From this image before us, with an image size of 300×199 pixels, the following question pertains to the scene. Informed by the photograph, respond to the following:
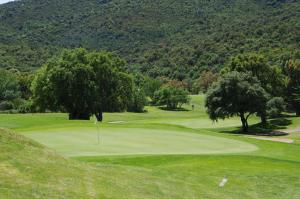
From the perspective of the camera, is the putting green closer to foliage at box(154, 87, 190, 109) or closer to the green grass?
the green grass

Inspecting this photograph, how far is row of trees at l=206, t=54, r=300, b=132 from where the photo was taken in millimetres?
52781

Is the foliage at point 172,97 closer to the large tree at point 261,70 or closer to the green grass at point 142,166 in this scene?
the large tree at point 261,70

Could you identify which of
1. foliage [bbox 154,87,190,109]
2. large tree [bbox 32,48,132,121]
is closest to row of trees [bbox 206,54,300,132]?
large tree [bbox 32,48,132,121]

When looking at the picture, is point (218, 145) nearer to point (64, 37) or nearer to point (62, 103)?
point (62, 103)

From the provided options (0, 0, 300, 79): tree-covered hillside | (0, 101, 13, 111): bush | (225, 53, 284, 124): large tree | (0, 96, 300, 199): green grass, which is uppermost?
(0, 0, 300, 79): tree-covered hillside

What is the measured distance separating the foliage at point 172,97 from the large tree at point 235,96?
179 ft

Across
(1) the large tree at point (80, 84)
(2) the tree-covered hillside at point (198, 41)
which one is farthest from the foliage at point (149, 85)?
(1) the large tree at point (80, 84)

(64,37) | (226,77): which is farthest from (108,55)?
(64,37)

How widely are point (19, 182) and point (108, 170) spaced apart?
4059 mm

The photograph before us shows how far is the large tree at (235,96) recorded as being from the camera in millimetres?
52500

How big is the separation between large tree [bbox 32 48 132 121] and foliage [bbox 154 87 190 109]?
52.5 meters

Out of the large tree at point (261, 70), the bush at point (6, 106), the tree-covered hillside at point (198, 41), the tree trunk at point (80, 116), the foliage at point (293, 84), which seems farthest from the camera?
the tree-covered hillside at point (198, 41)

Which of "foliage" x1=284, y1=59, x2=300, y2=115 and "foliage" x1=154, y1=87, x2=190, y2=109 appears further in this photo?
"foliage" x1=154, y1=87, x2=190, y2=109

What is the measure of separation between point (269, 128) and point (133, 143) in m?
39.0
